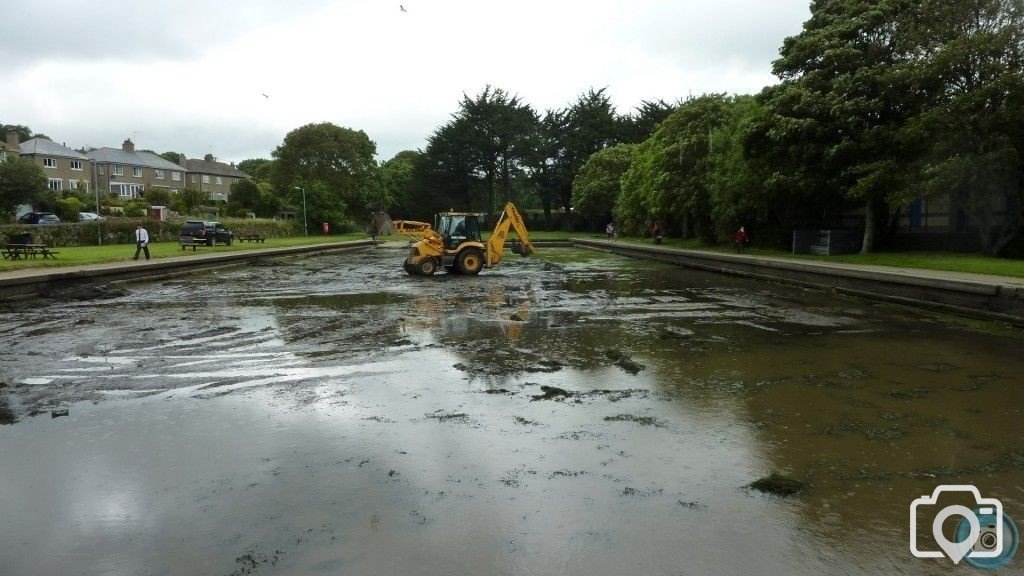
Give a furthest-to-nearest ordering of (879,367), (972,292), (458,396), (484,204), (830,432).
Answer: (484,204) < (972,292) < (879,367) < (458,396) < (830,432)

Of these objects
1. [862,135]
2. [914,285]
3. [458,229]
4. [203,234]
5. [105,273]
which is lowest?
[105,273]

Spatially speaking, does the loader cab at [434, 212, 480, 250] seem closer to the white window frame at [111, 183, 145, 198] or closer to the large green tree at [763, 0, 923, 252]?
the large green tree at [763, 0, 923, 252]

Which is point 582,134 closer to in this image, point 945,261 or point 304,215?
point 304,215

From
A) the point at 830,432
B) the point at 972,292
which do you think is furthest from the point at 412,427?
the point at 972,292

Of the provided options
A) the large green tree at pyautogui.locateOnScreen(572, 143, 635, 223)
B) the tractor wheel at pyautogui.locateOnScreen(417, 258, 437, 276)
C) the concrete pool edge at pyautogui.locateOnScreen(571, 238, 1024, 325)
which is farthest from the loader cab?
the large green tree at pyautogui.locateOnScreen(572, 143, 635, 223)

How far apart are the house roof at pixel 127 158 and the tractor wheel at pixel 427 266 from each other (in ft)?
223

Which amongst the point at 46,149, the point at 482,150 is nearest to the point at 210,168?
the point at 46,149

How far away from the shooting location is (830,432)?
5805mm

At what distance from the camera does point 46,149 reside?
73.2 meters

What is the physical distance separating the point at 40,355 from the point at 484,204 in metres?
64.5

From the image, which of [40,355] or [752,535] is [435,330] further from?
[752,535]

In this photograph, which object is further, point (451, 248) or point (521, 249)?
point (521, 249)

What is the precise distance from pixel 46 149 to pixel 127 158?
839 cm
